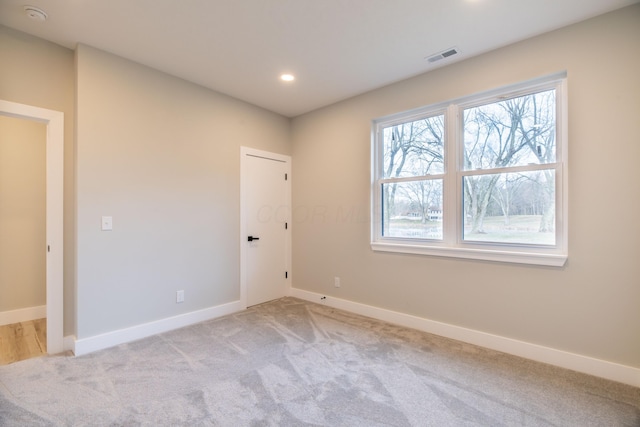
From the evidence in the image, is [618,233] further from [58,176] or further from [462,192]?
[58,176]

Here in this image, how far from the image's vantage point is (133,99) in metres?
2.93

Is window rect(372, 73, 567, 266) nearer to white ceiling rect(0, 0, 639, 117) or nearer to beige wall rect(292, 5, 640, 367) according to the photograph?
beige wall rect(292, 5, 640, 367)

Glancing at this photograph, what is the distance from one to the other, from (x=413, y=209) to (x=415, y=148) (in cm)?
72

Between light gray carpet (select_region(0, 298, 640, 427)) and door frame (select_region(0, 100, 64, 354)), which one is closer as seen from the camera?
light gray carpet (select_region(0, 298, 640, 427))

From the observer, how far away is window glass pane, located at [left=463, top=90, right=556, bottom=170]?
2.54 m

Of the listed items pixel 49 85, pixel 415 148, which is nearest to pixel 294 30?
pixel 415 148

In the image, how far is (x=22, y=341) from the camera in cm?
291

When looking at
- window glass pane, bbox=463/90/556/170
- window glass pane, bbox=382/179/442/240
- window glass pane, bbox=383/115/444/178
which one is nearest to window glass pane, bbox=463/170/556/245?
window glass pane, bbox=463/90/556/170

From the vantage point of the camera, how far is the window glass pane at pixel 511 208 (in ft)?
8.30

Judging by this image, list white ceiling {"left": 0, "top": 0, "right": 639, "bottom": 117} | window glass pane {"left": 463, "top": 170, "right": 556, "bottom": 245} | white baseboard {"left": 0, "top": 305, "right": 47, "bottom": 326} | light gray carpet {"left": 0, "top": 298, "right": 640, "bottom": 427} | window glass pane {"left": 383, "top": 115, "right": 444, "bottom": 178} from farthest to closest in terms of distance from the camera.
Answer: white baseboard {"left": 0, "top": 305, "right": 47, "bottom": 326} → window glass pane {"left": 383, "top": 115, "right": 444, "bottom": 178} → window glass pane {"left": 463, "top": 170, "right": 556, "bottom": 245} → white ceiling {"left": 0, "top": 0, "right": 639, "bottom": 117} → light gray carpet {"left": 0, "top": 298, "right": 640, "bottom": 427}

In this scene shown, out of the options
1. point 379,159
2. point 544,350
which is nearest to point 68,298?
point 379,159

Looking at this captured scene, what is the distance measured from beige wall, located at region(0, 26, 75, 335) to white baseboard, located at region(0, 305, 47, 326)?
5.09 feet

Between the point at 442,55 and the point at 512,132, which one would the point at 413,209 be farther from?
the point at 442,55

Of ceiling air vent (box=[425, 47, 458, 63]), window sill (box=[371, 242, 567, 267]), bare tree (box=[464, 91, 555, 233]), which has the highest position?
ceiling air vent (box=[425, 47, 458, 63])
